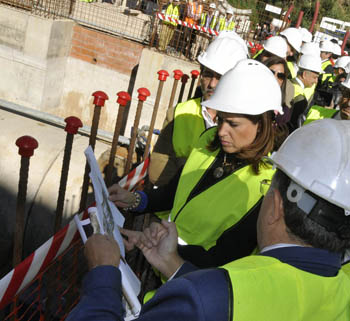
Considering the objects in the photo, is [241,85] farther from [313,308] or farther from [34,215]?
[34,215]

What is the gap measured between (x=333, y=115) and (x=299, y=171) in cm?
321

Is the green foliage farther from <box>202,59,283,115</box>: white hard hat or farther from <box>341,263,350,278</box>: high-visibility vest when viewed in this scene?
<box>341,263,350,278</box>: high-visibility vest

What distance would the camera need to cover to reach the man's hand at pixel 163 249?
1.55m

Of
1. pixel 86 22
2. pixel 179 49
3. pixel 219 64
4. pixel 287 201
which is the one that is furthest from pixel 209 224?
pixel 86 22

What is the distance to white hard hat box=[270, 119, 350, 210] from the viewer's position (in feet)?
3.67

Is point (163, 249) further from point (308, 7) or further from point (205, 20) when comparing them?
point (308, 7)

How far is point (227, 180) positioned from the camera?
1900mm

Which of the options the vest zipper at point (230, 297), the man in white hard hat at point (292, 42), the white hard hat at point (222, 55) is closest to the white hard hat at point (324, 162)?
the vest zipper at point (230, 297)

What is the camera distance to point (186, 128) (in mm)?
2869

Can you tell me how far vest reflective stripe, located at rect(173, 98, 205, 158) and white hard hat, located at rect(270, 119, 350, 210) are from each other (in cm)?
162

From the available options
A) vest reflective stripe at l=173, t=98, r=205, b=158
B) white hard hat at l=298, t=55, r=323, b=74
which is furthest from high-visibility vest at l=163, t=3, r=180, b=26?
vest reflective stripe at l=173, t=98, r=205, b=158

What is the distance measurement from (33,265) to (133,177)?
141 centimetres

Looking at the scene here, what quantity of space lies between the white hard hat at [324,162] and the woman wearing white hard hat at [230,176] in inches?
21.3

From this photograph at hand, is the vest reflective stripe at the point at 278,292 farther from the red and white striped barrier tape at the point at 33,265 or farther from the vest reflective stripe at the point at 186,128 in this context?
the vest reflective stripe at the point at 186,128
